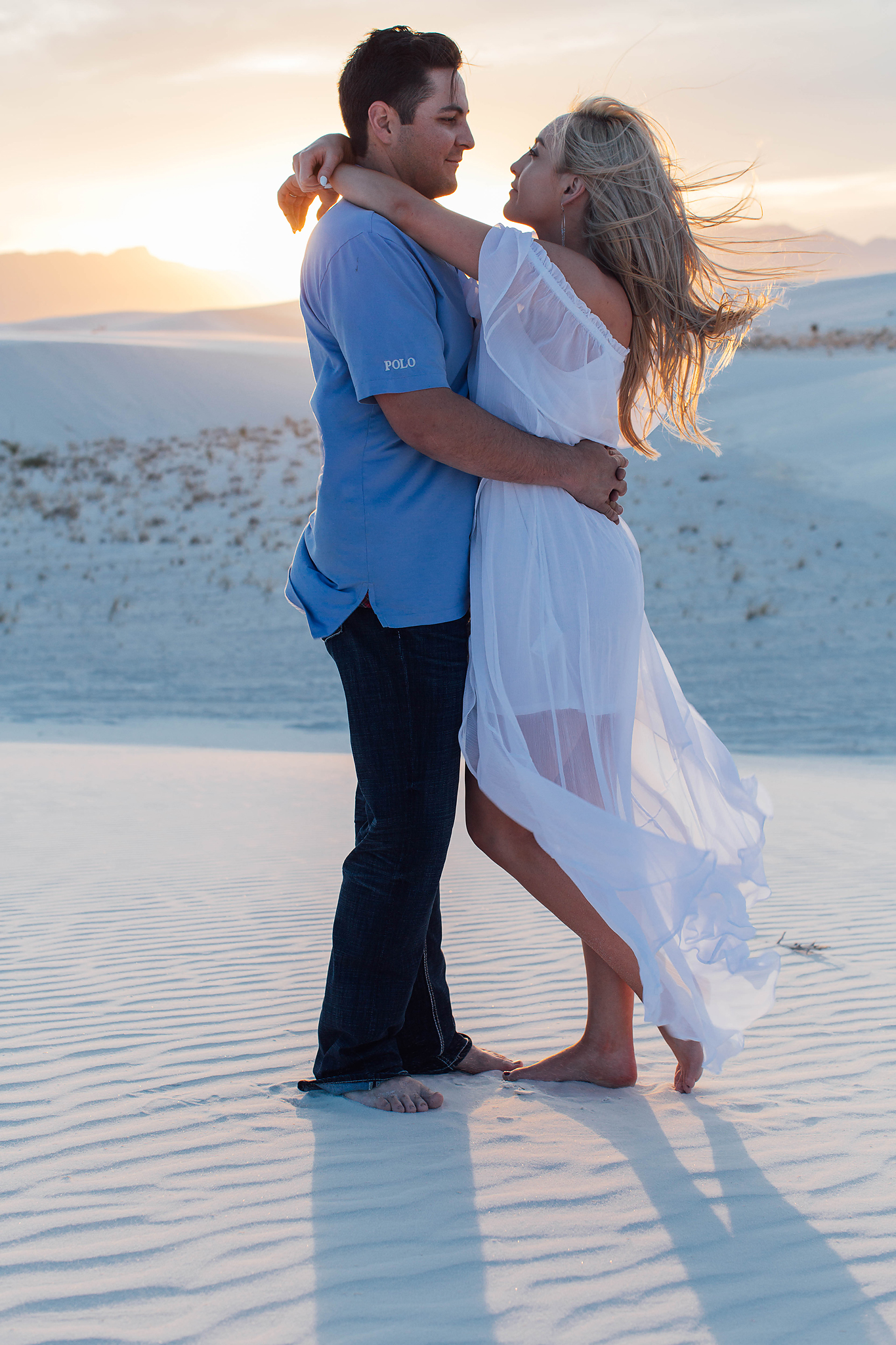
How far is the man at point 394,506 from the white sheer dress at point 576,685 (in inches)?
2.9

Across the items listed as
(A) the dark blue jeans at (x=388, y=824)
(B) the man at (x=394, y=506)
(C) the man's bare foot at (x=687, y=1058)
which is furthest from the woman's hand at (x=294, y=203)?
(C) the man's bare foot at (x=687, y=1058)

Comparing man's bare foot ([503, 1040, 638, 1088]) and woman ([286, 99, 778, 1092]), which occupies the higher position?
woman ([286, 99, 778, 1092])

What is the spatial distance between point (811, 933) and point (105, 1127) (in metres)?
2.92

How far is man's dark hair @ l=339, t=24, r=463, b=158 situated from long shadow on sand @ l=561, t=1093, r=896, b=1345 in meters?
2.35

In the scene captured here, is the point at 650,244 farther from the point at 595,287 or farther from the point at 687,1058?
the point at 687,1058

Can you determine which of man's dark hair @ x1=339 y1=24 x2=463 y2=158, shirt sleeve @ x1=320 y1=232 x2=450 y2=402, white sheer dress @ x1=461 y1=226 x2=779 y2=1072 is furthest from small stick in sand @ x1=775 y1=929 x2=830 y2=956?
man's dark hair @ x1=339 y1=24 x2=463 y2=158

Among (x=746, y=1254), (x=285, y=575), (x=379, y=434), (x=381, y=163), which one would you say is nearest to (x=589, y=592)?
(x=379, y=434)

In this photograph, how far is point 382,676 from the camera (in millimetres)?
2568

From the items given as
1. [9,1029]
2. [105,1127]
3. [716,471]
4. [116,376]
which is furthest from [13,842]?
[116,376]

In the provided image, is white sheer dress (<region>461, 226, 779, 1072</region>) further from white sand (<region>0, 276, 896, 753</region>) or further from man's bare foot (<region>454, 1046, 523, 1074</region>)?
white sand (<region>0, 276, 896, 753</region>)

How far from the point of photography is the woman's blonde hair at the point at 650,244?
99.2 inches

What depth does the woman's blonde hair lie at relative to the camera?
252cm

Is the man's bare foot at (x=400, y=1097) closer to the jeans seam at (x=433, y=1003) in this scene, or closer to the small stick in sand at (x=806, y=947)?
the jeans seam at (x=433, y=1003)

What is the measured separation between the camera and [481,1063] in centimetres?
300
